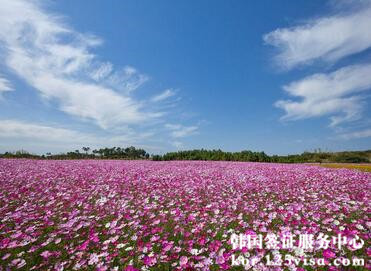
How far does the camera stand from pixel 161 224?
566 cm

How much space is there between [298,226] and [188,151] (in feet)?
111

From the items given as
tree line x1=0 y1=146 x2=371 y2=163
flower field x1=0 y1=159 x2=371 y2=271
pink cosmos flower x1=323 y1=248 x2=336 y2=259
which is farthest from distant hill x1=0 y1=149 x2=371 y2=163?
pink cosmos flower x1=323 y1=248 x2=336 y2=259

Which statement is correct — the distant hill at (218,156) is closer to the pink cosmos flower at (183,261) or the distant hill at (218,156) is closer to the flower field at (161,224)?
the flower field at (161,224)

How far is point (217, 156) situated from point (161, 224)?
31.4m

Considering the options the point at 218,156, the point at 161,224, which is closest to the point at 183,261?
the point at 161,224

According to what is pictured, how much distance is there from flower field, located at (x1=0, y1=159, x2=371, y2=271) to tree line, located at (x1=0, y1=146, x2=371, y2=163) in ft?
84.6

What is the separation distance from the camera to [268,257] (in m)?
3.83

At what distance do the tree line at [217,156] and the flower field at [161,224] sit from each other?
25.8 meters

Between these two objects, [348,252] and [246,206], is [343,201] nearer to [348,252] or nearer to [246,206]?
[246,206]

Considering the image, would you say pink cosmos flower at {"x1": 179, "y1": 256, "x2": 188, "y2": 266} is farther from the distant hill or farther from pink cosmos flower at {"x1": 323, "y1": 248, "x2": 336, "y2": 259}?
the distant hill

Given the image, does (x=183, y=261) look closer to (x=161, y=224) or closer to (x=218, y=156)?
(x=161, y=224)

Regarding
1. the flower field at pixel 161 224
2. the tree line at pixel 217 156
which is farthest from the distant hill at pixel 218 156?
the flower field at pixel 161 224

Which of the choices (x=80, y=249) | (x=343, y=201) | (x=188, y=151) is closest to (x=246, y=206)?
(x=343, y=201)

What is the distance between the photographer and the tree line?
35.2 m
